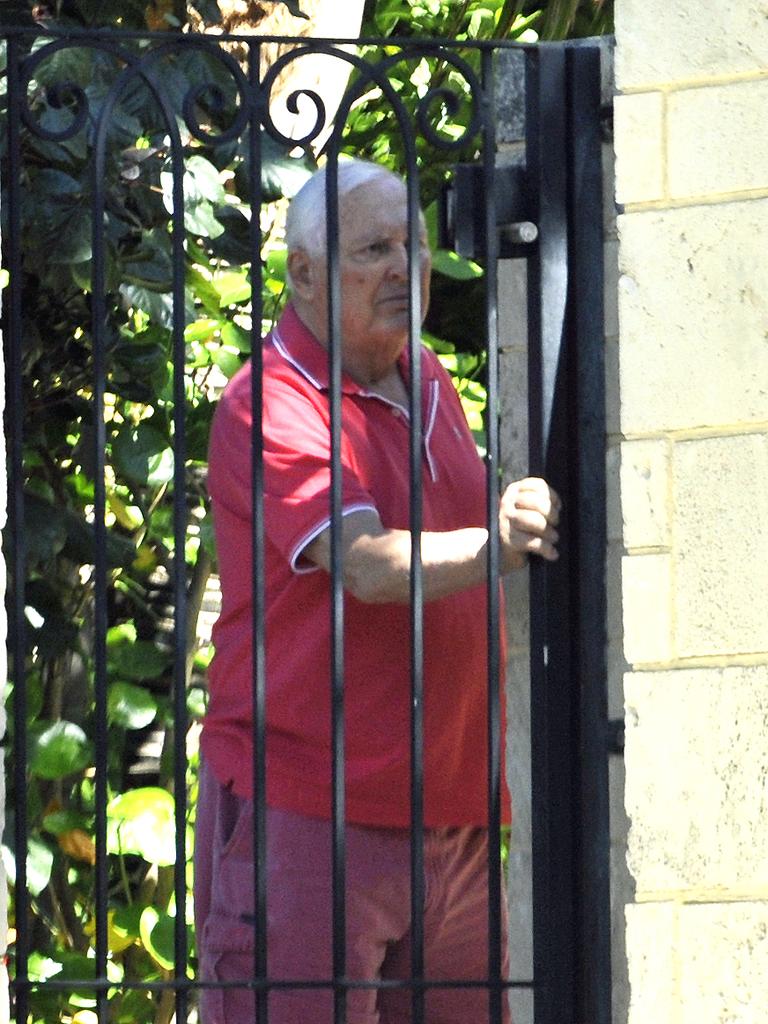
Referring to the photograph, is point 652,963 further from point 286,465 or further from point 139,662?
point 139,662

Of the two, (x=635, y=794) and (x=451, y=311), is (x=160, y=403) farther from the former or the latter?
(x=635, y=794)

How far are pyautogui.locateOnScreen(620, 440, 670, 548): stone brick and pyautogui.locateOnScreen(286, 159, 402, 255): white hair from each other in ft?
2.71

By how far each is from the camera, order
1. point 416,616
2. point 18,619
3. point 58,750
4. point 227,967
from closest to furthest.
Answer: point 416,616, point 18,619, point 227,967, point 58,750

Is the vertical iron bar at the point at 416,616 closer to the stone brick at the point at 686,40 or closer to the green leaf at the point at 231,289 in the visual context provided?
the stone brick at the point at 686,40

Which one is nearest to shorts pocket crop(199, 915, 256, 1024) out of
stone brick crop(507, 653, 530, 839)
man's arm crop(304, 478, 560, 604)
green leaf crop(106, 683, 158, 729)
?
stone brick crop(507, 653, 530, 839)

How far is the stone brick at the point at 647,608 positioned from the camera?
8.90ft

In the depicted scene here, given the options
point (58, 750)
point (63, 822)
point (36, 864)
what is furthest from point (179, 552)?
point (63, 822)

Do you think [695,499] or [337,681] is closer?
[695,499]

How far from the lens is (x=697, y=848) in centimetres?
269

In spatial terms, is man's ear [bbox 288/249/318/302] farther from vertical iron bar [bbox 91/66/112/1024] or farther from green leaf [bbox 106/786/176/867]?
green leaf [bbox 106/786/176/867]

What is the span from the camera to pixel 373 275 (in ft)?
10.8

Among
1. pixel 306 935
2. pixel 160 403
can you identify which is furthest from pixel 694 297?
pixel 160 403

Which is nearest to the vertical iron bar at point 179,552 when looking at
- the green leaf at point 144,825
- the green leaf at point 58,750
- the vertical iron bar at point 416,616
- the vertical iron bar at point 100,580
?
the vertical iron bar at point 100,580

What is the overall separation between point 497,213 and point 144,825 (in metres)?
1.99
